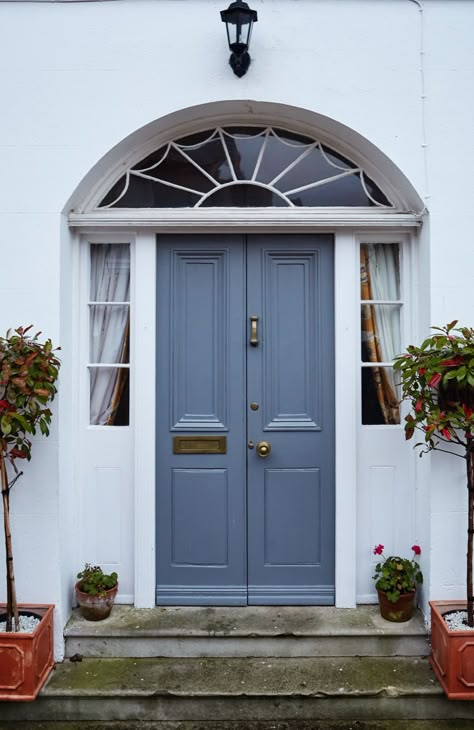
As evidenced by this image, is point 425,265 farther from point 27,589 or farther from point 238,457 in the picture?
point 27,589

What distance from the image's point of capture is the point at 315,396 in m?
3.69

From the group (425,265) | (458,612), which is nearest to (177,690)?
(458,612)

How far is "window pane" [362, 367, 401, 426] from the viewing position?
373cm

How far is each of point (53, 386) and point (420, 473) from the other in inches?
88.9

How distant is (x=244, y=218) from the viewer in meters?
3.54

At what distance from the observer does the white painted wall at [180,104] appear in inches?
134

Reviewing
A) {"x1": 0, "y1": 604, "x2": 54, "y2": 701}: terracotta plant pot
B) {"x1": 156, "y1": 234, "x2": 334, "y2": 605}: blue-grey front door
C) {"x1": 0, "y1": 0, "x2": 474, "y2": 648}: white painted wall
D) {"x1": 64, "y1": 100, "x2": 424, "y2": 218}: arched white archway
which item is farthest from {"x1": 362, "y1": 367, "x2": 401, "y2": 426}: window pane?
{"x1": 0, "y1": 604, "x2": 54, "y2": 701}: terracotta plant pot

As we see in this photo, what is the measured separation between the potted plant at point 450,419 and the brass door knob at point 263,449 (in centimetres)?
88

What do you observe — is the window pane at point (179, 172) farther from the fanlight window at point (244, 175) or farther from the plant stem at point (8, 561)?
the plant stem at point (8, 561)

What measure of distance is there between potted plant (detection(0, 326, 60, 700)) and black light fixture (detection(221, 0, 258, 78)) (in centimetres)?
194

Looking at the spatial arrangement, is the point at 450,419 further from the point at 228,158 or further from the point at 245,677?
the point at 228,158

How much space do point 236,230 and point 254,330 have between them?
0.64m

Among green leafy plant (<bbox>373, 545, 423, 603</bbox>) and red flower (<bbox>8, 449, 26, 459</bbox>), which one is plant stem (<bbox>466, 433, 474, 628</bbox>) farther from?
red flower (<bbox>8, 449, 26, 459</bbox>)

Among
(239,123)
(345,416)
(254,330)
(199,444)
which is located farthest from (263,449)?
(239,123)
